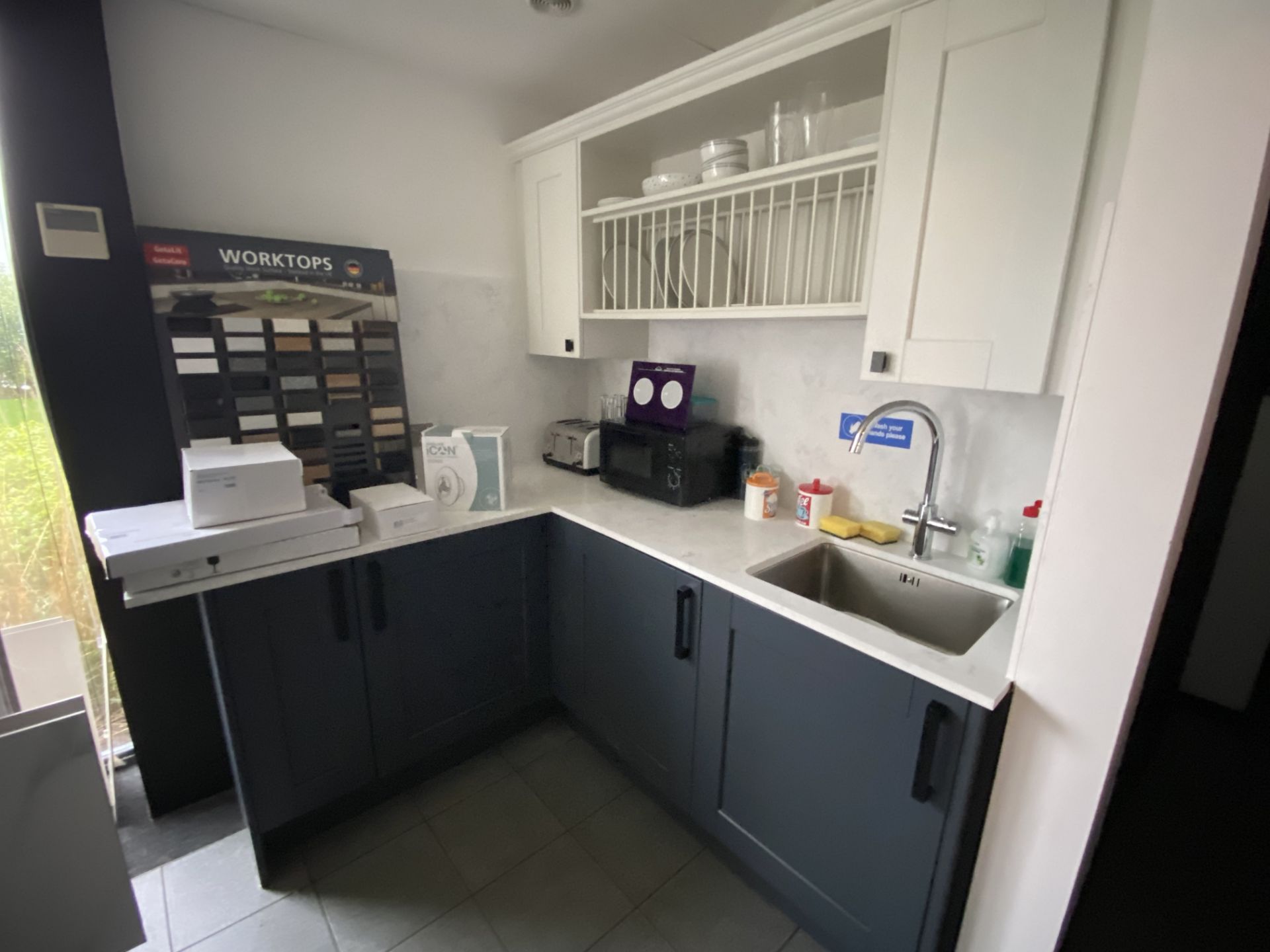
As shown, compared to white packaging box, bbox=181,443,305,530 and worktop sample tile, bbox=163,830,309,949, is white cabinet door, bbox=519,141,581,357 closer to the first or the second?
white packaging box, bbox=181,443,305,530

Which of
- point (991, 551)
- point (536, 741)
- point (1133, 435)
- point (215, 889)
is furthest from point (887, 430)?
point (215, 889)

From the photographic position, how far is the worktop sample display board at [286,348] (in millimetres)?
1491

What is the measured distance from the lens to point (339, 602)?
149cm

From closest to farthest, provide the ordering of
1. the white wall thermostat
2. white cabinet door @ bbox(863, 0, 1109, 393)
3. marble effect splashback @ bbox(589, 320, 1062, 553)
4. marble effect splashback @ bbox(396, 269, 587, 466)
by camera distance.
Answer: white cabinet door @ bbox(863, 0, 1109, 393) → the white wall thermostat → marble effect splashback @ bbox(589, 320, 1062, 553) → marble effect splashback @ bbox(396, 269, 587, 466)

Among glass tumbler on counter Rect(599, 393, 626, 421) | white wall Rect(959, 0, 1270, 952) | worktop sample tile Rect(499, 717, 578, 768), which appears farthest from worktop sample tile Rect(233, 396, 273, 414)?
white wall Rect(959, 0, 1270, 952)

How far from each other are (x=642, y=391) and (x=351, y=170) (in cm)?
119

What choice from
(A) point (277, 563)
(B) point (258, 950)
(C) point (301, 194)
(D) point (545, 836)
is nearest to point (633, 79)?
(C) point (301, 194)

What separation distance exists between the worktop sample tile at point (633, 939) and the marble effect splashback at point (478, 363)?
1.47 m

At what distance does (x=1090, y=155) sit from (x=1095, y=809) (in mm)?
1103

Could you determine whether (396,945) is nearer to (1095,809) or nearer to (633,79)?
(1095,809)

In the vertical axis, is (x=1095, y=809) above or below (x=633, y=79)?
below

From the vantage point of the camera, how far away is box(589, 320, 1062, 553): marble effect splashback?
1.41 meters

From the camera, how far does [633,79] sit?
1952 millimetres

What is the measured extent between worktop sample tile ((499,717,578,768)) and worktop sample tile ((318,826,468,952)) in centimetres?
37
